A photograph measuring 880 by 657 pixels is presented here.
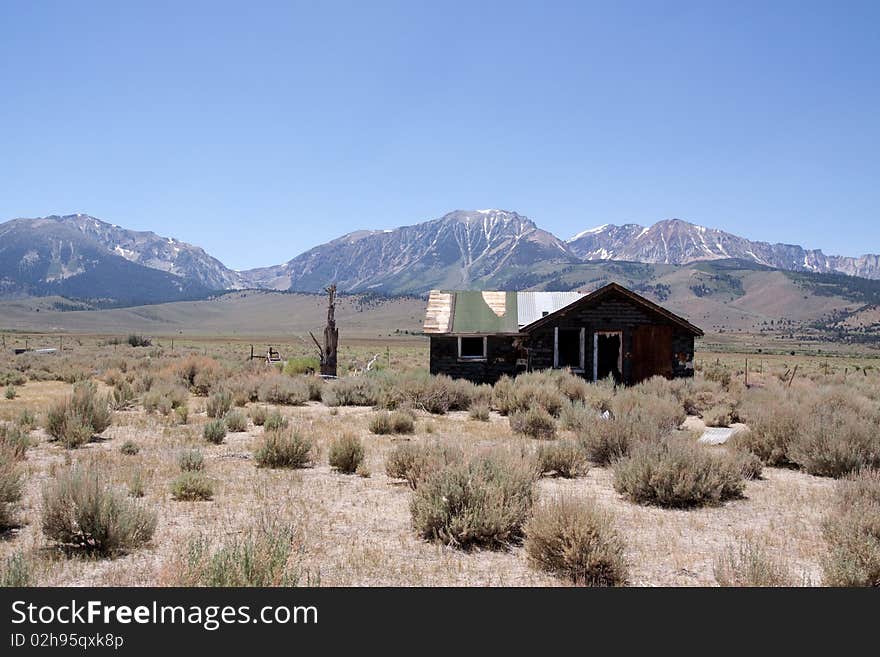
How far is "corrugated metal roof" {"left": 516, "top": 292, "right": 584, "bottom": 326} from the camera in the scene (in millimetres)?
24550

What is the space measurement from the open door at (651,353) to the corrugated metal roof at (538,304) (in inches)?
102

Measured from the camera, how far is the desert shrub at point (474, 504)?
6762 millimetres

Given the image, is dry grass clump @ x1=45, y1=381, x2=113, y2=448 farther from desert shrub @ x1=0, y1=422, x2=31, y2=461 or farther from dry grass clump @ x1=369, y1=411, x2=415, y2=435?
dry grass clump @ x1=369, y1=411, x2=415, y2=435

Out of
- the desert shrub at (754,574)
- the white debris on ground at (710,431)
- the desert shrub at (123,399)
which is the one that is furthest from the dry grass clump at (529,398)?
the desert shrub at (754,574)

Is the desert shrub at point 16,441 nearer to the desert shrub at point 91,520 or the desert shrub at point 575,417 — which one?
the desert shrub at point 91,520

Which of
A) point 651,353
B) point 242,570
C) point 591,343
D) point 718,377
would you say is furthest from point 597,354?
point 242,570

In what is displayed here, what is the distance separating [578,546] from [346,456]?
16.9ft

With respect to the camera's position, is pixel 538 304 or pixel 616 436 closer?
pixel 616 436

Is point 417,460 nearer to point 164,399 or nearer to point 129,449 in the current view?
point 129,449

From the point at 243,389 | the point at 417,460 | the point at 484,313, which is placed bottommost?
the point at 243,389

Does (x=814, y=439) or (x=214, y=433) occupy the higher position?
(x=814, y=439)

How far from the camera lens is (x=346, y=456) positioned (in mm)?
10359
